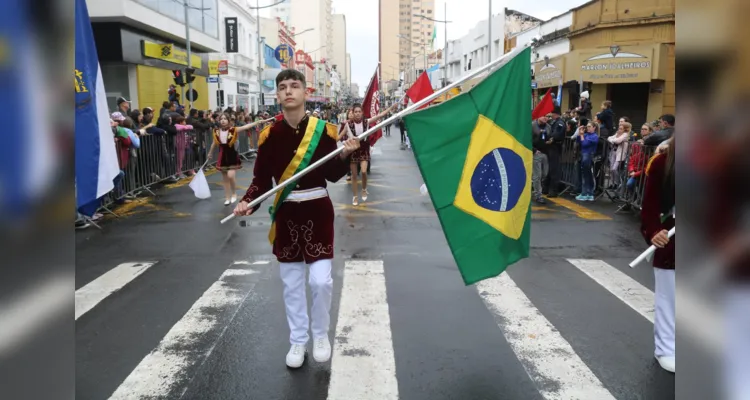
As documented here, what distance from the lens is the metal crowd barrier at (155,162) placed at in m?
11.8

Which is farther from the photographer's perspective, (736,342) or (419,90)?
(419,90)

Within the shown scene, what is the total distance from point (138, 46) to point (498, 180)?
26.6m

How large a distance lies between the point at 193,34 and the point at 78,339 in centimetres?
3222

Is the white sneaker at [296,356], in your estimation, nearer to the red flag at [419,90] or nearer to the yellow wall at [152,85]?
the red flag at [419,90]

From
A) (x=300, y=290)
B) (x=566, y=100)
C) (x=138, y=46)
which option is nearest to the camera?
(x=300, y=290)

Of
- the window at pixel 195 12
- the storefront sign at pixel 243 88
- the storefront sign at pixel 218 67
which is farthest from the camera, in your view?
the storefront sign at pixel 243 88

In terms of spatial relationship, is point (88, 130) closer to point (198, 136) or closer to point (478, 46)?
point (198, 136)

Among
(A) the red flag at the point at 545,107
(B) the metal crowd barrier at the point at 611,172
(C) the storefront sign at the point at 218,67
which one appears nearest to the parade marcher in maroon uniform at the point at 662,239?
(B) the metal crowd barrier at the point at 611,172

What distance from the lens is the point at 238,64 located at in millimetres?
51469

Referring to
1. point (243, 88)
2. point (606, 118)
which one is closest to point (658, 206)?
point (606, 118)

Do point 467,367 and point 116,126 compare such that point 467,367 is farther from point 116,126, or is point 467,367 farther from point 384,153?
point 384,153

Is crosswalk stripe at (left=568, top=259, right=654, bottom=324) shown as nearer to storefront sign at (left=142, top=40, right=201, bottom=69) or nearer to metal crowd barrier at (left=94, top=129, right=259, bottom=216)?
metal crowd barrier at (left=94, top=129, right=259, bottom=216)

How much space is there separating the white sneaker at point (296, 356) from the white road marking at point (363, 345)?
232mm

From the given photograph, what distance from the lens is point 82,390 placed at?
3943 mm
